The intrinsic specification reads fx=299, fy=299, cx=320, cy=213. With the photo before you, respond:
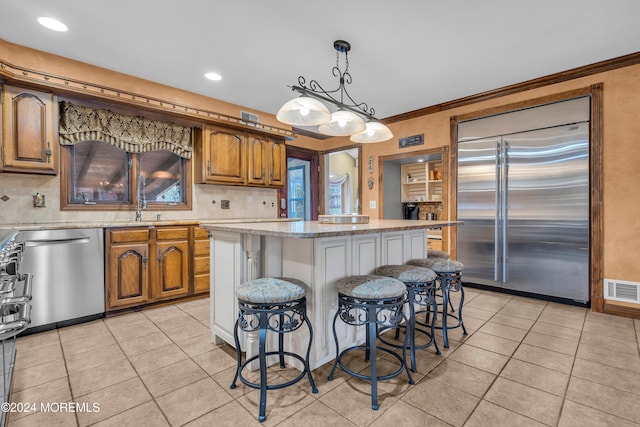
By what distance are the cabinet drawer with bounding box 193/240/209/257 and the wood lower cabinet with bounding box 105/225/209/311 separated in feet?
0.04

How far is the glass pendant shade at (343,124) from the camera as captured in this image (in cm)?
262

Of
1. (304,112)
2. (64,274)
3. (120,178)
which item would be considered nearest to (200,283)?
(64,274)

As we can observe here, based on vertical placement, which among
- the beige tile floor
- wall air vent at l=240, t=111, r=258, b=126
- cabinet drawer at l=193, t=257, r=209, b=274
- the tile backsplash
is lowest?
the beige tile floor

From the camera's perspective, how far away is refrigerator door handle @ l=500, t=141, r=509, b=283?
371 centimetres

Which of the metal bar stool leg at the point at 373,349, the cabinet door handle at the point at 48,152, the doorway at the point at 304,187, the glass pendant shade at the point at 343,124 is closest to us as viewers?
Answer: the metal bar stool leg at the point at 373,349

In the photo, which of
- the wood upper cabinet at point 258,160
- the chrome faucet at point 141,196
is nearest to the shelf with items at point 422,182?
the wood upper cabinet at point 258,160

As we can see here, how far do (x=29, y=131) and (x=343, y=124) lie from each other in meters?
2.86

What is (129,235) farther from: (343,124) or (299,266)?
(343,124)

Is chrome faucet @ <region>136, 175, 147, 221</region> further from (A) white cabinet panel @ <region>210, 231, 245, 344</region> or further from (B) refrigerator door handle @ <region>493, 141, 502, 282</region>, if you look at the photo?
(B) refrigerator door handle @ <region>493, 141, 502, 282</region>

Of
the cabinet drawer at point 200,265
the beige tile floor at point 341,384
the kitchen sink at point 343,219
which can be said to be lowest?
the beige tile floor at point 341,384

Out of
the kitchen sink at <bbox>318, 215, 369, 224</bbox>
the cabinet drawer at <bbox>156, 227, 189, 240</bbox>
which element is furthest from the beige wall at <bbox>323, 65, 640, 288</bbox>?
the cabinet drawer at <bbox>156, 227, 189, 240</bbox>

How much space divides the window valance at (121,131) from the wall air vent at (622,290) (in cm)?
508

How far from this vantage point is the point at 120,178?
11.6 feet

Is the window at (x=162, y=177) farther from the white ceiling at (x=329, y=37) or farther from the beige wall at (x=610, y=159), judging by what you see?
the white ceiling at (x=329, y=37)
